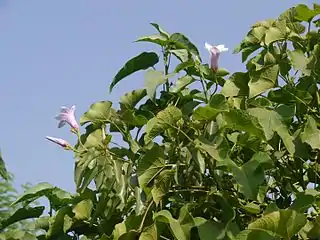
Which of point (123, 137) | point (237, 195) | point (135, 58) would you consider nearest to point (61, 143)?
point (123, 137)

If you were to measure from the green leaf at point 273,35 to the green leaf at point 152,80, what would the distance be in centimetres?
29

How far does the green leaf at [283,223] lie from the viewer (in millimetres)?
1462

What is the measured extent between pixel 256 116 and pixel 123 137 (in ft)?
1.25

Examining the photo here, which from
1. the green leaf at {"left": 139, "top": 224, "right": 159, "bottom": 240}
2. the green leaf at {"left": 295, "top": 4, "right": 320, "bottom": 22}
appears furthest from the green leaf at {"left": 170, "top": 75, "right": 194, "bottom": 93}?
the green leaf at {"left": 139, "top": 224, "right": 159, "bottom": 240}

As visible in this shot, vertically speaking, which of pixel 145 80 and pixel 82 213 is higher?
pixel 145 80

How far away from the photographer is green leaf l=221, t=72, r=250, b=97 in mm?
1838

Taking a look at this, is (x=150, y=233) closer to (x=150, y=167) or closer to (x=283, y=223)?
(x=150, y=167)

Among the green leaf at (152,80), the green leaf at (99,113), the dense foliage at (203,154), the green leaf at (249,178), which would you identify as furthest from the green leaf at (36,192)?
the green leaf at (249,178)

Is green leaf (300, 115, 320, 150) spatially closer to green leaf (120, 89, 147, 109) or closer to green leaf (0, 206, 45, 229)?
green leaf (120, 89, 147, 109)

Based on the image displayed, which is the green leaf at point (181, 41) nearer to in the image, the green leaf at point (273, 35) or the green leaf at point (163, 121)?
the green leaf at point (273, 35)

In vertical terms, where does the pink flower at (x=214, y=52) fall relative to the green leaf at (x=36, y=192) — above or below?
above

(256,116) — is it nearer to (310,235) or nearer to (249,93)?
(249,93)

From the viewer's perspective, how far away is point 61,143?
6.23ft

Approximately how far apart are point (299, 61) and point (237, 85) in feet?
0.55
